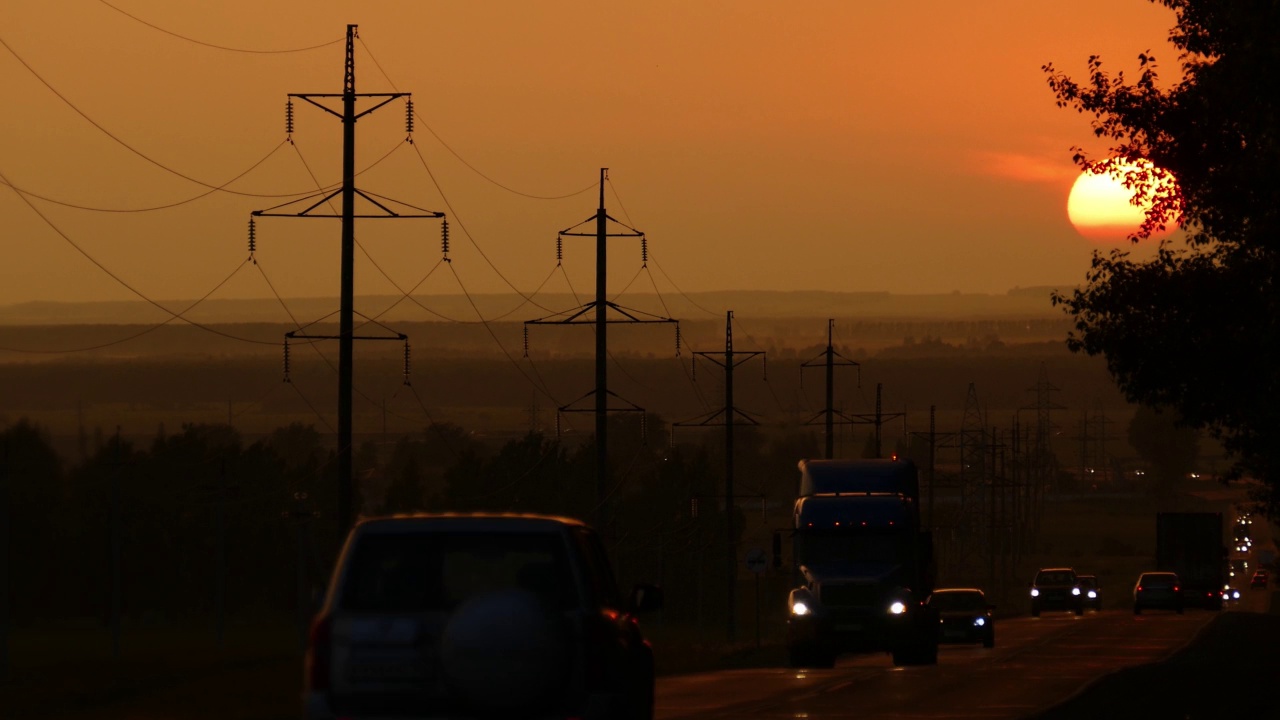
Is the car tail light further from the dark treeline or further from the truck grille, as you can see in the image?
the dark treeline

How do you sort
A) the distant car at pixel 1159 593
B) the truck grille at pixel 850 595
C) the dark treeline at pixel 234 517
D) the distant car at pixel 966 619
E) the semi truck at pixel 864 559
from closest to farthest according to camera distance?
the semi truck at pixel 864 559 < the truck grille at pixel 850 595 < the distant car at pixel 966 619 < the distant car at pixel 1159 593 < the dark treeline at pixel 234 517

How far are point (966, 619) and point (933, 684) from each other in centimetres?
1813

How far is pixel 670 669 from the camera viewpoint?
3622 centimetres

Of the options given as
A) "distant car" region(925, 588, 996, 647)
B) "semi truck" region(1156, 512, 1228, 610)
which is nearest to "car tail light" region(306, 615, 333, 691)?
"distant car" region(925, 588, 996, 647)

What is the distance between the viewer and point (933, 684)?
1130 inches

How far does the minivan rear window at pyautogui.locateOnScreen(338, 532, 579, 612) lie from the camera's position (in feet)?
39.4

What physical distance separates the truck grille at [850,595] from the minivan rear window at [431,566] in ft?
75.7

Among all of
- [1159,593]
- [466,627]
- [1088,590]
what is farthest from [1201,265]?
[1088,590]

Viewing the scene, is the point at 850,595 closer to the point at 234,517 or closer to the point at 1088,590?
the point at 1088,590

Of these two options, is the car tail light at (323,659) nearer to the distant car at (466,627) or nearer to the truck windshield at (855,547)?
the distant car at (466,627)

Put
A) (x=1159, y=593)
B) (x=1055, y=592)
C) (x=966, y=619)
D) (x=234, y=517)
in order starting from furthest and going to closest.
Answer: (x=234, y=517), (x=1055, y=592), (x=1159, y=593), (x=966, y=619)

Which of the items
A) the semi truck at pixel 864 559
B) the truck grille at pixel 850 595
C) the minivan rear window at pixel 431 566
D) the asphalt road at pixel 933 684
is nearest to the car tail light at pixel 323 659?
the minivan rear window at pixel 431 566

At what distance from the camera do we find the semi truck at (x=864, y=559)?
34.3m

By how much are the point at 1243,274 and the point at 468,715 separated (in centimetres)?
1465
